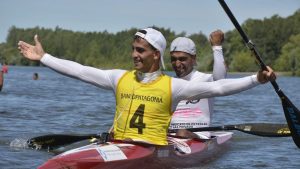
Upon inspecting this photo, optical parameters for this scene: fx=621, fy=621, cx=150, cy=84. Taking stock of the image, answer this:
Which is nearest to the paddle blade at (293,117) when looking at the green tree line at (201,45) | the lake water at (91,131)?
the lake water at (91,131)

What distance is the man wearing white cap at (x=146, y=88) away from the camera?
7258 mm

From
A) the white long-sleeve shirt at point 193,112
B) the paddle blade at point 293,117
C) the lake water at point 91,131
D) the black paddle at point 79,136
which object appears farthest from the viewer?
the lake water at point 91,131

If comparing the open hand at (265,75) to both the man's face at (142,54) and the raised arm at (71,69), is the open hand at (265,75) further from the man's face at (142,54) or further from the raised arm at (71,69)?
the raised arm at (71,69)

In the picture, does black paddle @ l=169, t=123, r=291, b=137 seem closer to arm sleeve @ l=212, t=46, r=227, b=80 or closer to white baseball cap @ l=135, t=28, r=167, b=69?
arm sleeve @ l=212, t=46, r=227, b=80

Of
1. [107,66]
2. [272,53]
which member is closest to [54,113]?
[272,53]

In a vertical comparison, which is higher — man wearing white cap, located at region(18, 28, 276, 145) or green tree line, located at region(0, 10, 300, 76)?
green tree line, located at region(0, 10, 300, 76)

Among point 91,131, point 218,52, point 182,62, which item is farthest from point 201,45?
point 218,52

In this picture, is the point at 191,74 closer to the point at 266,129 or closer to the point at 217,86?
the point at 266,129

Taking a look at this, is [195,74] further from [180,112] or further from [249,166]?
[249,166]

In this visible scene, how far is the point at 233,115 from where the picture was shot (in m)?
23.1

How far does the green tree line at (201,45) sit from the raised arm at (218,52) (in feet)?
266

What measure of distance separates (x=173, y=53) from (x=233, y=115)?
13.1 metres

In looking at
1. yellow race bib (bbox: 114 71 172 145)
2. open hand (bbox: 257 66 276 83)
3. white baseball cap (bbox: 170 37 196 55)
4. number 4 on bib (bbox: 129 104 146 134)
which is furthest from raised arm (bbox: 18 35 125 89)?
white baseball cap (bbox: 170 37 196 55)

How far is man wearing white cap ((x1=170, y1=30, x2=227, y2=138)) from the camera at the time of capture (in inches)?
378
